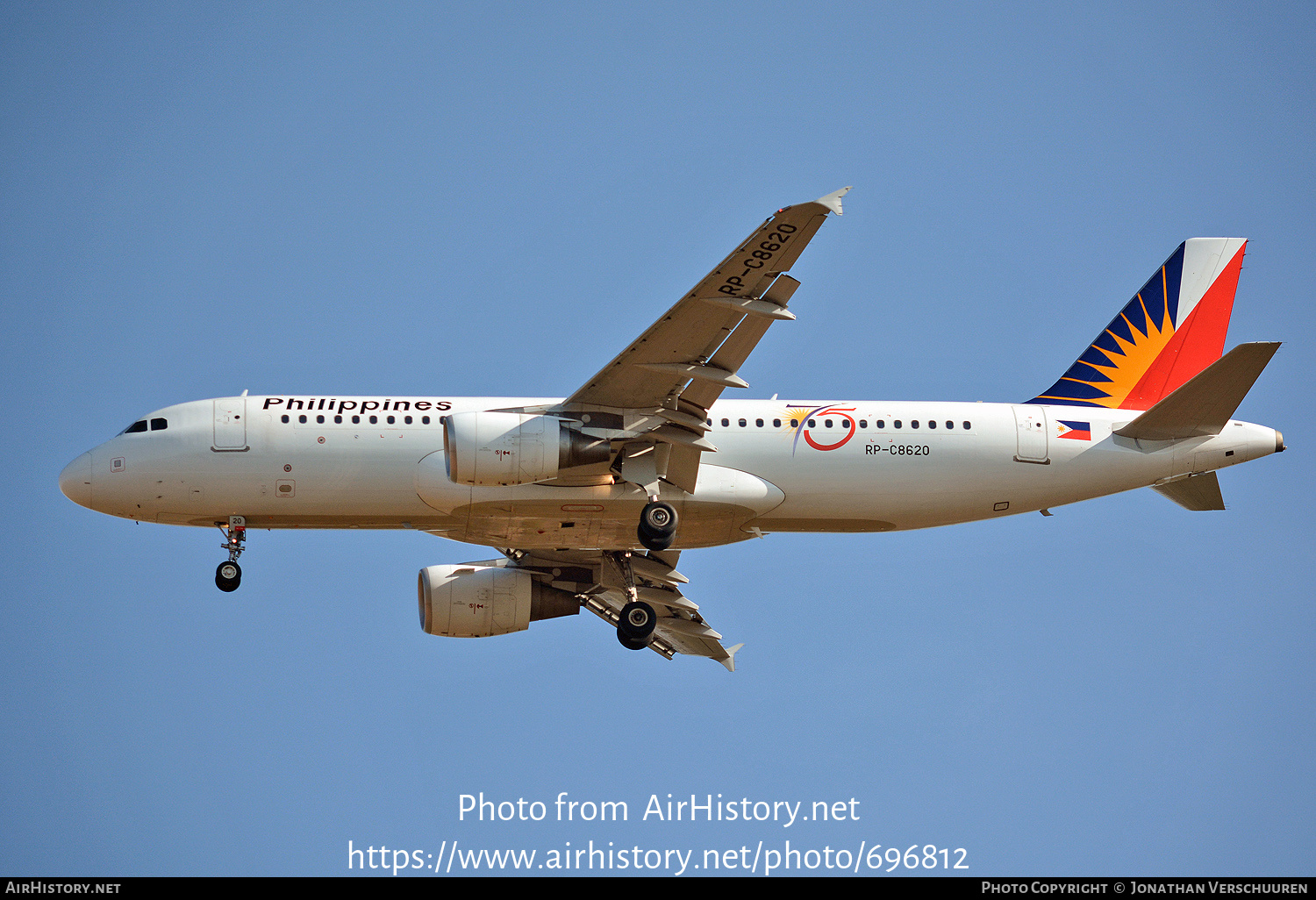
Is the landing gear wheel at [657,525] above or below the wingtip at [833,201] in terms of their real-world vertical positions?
below

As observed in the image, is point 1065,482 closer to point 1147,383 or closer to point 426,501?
point 1147,383

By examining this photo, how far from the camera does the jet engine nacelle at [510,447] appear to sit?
2884 cm

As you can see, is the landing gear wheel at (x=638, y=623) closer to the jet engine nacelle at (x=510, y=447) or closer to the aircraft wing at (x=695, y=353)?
the aircraft wing at (x=695, y=353)

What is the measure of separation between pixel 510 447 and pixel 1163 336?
16730 mm

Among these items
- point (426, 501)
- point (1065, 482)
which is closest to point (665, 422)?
point (426, 501)

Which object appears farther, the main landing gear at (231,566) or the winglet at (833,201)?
the main landing gear at (231,566)

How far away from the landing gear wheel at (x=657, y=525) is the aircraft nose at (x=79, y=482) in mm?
11997

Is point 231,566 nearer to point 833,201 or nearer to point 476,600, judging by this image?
point 476,600

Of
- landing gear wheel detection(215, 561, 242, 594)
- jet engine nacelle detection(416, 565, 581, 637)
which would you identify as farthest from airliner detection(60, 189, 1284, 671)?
jet engine nacelle detection(416, 565, 581, 637)

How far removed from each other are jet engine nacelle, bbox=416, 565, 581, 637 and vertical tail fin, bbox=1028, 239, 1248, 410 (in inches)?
527

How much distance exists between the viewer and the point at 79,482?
31125mm

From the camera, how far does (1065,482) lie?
3241 centimetres

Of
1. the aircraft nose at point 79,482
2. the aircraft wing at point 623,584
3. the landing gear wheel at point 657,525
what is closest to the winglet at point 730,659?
the aircraft wing at point 623,584

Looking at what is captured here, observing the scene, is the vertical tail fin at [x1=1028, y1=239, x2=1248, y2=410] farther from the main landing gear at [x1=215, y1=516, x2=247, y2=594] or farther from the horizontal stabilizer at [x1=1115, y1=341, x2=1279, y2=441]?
the main landing gear at [x1=215, y1=516, x2=247, y2=594]
